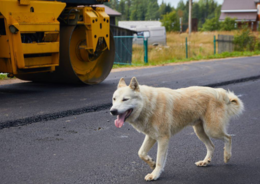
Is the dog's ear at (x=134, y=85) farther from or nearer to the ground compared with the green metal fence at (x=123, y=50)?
farther from the ground

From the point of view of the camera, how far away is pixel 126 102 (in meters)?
3.96

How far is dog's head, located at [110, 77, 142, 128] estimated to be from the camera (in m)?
3.91

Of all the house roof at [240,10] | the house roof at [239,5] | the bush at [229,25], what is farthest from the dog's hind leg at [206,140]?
the house roof at [239,5]

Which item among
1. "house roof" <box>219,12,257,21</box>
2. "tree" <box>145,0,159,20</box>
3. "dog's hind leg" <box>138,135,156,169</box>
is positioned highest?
"tree" <box>145,0,159,20</box>

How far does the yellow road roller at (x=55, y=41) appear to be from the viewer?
844cm

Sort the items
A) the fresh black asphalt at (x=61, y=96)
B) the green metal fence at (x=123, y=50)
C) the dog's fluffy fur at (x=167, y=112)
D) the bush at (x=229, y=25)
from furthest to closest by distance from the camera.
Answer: the bush at (x=229, y=25) → the green metal fence at (x=123, y=50) → the fresh black asphalt at (x=61, y=96) → the dog's fluffy fur at (x=167, y=112)

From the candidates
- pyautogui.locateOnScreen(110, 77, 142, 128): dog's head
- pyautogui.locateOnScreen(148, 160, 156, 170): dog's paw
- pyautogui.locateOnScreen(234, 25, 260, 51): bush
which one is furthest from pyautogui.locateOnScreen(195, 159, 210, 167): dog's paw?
pyautogui.locateOnScreen(234, 25, 260, 51): bush

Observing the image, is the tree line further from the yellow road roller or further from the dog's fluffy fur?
the dog's fluffy fur

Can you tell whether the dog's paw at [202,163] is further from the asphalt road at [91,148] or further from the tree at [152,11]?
the tree at [152,11]

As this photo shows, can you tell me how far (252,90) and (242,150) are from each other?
5.26 m

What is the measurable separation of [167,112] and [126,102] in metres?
0.59

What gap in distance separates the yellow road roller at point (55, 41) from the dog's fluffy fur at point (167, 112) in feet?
16.1

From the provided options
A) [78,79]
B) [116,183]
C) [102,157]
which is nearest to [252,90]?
[78,79]

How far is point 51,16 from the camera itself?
30.2 ft
